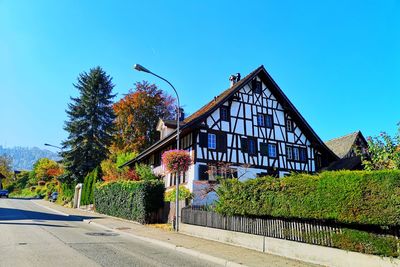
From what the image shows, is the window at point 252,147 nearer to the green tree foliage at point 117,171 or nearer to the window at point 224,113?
the window at point 224,113

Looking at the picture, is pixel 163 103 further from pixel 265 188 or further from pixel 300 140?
pixel 265 188

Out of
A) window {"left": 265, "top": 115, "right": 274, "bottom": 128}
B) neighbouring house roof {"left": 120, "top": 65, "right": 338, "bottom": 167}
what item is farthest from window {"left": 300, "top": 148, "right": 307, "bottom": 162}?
window {"left": 265, "top": 115, "right": 274, "bottom": 128}

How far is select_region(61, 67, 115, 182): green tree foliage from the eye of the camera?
128 ft

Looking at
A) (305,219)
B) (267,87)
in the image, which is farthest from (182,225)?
(267,87)

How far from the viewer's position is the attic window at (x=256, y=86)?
28.1m

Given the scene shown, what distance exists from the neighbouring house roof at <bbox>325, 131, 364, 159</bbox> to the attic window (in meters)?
13.4

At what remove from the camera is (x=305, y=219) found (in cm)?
1004

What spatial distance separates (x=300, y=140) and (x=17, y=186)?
3516 inches

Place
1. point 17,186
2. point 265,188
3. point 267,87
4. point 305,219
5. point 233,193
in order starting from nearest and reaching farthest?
point 305,219 → point 265,188 → point 233,193 → point 267,87 → point 17,186

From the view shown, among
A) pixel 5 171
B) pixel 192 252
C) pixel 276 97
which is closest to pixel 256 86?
pixel 276 97

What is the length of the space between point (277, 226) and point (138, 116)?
33.9 meters

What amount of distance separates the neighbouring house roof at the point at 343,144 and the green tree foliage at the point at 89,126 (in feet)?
88.3

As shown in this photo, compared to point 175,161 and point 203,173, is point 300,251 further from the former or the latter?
point 203,173

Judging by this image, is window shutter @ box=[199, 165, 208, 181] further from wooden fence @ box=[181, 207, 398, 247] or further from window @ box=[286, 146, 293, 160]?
window @ box=[286, 146, 293, 160]
